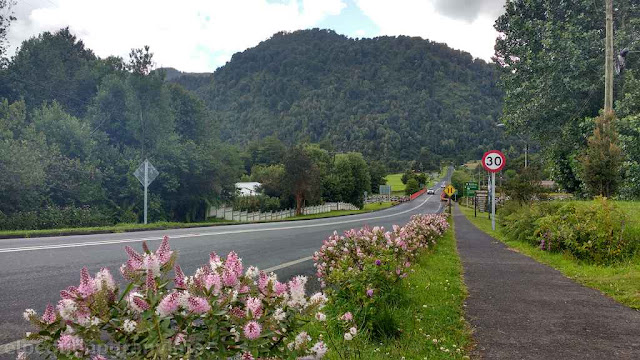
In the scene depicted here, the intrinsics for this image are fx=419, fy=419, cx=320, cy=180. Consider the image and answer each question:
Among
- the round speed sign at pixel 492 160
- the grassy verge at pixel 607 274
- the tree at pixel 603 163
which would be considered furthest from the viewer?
the round speed sign at pixel 492 160

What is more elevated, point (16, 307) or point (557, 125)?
point (557, 125)

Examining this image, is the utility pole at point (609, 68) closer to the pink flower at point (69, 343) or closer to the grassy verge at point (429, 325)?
the grassy verge at point (429, 325)

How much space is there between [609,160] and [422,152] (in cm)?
14421

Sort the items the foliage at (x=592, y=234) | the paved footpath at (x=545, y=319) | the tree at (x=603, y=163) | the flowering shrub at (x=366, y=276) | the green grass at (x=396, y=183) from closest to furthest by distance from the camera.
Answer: the paved footpath at (x=545, y=319) < the flowering shrub at (x=366, y=276) < the foliage at (x=592, y=234) < the tree at (x=603, y=163) < the green grass at (x=396, y=183)

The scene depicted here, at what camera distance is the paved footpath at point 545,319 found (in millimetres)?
3791

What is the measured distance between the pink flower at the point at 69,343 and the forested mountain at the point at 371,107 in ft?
417

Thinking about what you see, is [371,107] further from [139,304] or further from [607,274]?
[139,304]

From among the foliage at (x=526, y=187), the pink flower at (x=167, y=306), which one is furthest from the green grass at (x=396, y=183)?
the pink flower at (x=167, y=306)

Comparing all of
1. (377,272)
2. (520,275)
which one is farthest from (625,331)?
(520,275)

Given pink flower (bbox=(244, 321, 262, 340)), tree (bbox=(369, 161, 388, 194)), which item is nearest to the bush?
pink flower (bbox=(244, 321, 262, 340))

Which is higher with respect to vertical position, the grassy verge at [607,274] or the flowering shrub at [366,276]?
the flowering shrub at [366,276]

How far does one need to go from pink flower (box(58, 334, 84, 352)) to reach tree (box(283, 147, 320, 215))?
169ft

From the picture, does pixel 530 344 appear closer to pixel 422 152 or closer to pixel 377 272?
pixel 377 272

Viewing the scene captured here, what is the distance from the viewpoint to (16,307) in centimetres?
454
